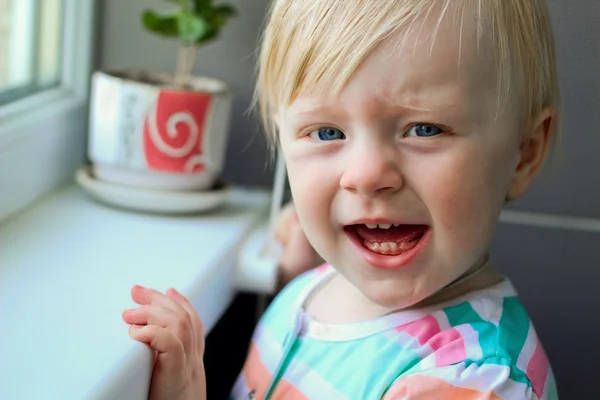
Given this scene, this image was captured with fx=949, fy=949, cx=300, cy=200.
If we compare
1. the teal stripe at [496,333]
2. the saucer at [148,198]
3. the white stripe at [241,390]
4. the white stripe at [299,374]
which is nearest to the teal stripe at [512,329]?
the teal stripe at [496,333]

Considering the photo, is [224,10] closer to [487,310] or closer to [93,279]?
[93,279]

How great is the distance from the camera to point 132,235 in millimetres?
918

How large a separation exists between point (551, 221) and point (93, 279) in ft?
1.50

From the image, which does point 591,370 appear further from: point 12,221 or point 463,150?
point 12,221

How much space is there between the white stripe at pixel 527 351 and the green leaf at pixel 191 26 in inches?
18.2

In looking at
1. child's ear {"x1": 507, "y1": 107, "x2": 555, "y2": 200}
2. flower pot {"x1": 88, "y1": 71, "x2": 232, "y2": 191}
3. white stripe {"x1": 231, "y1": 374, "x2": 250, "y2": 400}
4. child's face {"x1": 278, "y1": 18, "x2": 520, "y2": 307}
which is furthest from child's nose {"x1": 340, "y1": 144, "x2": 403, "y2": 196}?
flower pot {"x1": 88, "y1": 71, "x2": 232, "y2": 191}

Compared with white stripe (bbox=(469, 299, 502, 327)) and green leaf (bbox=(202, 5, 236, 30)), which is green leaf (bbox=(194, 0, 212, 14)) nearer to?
green leaf (bbox=(202, 5, 236, 30))

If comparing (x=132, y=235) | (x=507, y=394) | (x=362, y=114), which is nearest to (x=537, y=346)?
(x=507, y=394)

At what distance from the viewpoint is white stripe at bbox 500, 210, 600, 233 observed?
0.93 meters

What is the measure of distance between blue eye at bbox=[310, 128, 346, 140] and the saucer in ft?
0.98

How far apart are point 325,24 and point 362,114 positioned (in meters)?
0.08

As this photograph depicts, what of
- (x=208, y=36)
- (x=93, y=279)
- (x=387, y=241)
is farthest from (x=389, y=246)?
(x=208, y=36)

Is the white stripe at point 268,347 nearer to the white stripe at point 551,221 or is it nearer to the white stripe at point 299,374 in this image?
the white stripe at point 299,374

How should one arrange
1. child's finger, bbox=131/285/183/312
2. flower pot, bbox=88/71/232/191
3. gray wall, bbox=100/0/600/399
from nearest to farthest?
child's finger, bbox=131/285/183/312, gray wall, bbox=100/0/600/399, flower pot, bbox=88/71/232/191
